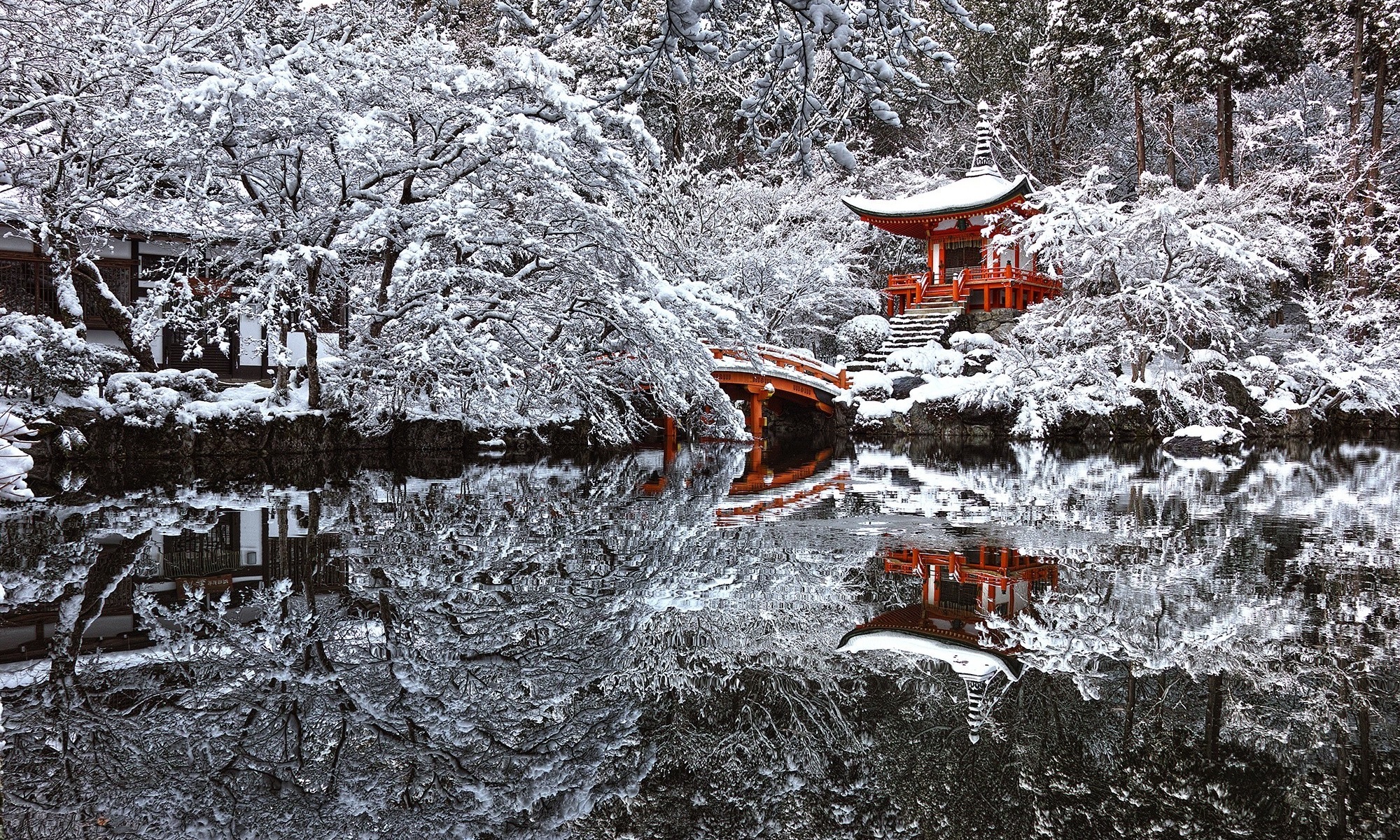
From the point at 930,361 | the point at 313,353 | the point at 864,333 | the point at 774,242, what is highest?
the point at 774,242

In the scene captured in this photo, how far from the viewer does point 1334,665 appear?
450 centimetres

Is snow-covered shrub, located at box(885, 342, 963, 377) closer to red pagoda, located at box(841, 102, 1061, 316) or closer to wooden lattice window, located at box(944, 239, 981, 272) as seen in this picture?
red pagoda, located at box(841, 102, 1061, 316)

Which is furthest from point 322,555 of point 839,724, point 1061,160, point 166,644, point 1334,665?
point 1061,160

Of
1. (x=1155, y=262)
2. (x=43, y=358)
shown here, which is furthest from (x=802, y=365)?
(x=43, y=358)

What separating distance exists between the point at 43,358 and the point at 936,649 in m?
13.7

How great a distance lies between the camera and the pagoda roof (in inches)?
1095

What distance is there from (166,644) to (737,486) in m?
8.96

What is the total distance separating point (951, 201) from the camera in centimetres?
2870

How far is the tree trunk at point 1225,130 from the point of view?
2703cm

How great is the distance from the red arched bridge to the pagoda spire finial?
28.1ft

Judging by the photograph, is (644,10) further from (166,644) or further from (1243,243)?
(166,644)

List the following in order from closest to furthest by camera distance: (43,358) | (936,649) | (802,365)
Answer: (936,649) < (43,358) < (802,365)

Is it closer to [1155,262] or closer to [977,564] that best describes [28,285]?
[977,564]

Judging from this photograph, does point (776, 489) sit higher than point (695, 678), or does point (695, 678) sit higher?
point (776, 489)
